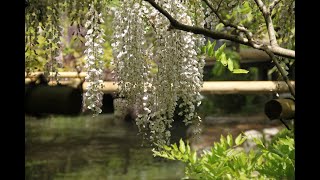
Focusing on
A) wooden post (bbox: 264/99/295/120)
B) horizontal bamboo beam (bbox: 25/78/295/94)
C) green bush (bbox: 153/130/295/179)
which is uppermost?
wooden post (bbox: 264/99/295/120)

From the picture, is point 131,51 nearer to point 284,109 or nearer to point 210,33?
point 210,33

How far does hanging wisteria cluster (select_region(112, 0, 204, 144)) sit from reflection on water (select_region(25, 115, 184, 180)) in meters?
2.78

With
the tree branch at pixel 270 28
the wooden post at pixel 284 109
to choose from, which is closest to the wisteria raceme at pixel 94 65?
the tree branch at pixel 270 28

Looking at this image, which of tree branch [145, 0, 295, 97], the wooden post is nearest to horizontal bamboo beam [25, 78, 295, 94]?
tree branch [145, 0, 295, 97]

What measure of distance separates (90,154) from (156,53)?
10.4 ft

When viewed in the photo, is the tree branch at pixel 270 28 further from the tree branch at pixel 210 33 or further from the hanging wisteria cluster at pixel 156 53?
the hanging wisteria cluster at pixel 156 53

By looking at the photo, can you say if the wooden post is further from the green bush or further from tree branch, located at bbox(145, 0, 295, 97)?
the green bush

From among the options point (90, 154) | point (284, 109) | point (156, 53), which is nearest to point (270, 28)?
point (284, 109)

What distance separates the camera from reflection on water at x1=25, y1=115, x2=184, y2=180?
493 cm

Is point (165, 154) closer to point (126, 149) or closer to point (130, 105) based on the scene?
point (130, 105)

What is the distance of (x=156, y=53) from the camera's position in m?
2.10

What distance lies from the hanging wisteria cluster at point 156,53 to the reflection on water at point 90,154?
2780 mm

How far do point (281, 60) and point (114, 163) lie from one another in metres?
2.90
